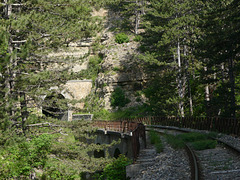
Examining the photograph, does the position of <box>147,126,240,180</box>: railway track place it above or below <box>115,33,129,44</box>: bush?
below

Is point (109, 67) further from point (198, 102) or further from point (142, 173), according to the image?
point (142, 173)

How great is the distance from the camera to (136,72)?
43.2 metres

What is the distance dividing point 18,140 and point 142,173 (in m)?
4.80

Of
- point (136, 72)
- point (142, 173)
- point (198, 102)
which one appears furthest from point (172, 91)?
point (142, 173)

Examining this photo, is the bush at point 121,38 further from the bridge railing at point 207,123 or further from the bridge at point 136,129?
the bridge at point 136,129

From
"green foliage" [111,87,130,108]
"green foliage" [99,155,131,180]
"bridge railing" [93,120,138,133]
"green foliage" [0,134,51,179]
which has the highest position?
"green foliage" [111,87,130,108]

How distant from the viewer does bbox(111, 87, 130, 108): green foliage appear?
40.8 m

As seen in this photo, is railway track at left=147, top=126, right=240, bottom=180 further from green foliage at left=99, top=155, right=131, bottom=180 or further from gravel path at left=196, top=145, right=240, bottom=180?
green foliage at left=99, top=155, right=131, bottom=180

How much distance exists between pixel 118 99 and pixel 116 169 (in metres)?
27.4

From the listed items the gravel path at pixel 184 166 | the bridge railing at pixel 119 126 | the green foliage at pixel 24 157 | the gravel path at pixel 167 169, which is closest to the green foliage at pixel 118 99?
the bridge railing at pixel 119 126

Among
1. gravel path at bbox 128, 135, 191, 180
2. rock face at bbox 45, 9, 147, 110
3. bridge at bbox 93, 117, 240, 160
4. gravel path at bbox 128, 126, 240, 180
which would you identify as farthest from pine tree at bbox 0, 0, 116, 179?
rock face at bbox 45, 9, 147, 110

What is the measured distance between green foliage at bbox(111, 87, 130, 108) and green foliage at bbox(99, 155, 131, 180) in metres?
26.8

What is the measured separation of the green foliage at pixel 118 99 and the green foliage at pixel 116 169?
1057 inches

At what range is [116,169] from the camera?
44.7 feet
